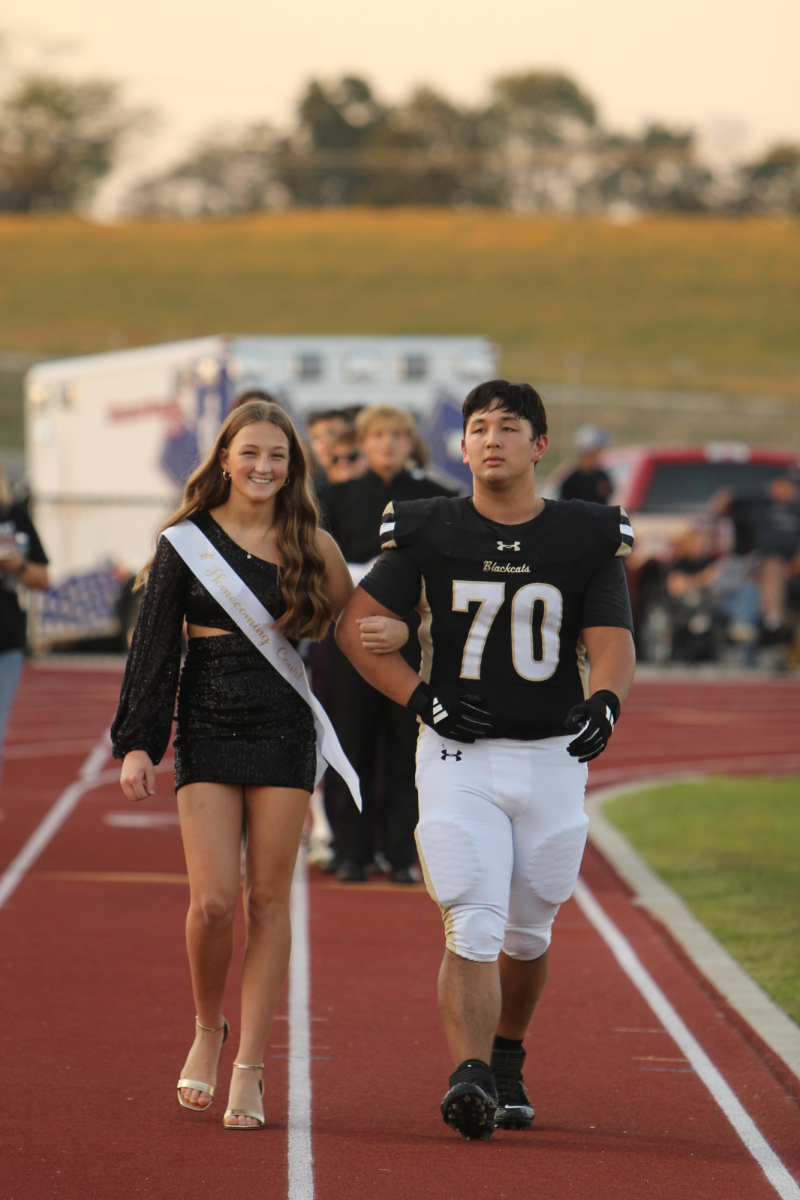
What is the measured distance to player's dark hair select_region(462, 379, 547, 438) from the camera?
461 centimetres

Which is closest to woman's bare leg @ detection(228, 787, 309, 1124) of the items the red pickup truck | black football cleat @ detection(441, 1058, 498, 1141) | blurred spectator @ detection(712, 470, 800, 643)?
black football cleat @ detection(441, 1058, 498, 1141)

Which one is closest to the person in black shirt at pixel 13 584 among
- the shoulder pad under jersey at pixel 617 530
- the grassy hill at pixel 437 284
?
the shoulder pad under jersey at pixel 617 530

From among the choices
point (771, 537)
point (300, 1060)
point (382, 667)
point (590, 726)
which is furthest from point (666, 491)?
point (590, 726)

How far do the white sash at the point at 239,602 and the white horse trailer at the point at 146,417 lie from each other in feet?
35.8

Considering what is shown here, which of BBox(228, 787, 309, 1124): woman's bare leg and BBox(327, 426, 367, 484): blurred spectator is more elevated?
BBox(327, 426, 367, 484): blurred spectator

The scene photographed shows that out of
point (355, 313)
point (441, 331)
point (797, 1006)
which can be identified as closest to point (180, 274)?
point (355, 313)

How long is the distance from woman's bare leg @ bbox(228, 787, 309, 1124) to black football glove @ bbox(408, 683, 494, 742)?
470 millimetres

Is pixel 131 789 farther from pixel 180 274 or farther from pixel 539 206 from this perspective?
pixel 539 206

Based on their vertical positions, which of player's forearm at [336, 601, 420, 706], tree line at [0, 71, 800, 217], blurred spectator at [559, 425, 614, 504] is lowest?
player's forearm at [336, 601, 420, 706]

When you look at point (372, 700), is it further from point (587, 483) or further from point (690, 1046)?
point (587, 483)

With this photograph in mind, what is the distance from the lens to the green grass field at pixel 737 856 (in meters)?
7.04

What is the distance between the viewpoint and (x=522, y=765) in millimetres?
4520

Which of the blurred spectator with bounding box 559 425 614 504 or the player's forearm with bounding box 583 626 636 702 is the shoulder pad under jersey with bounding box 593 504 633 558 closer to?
the player's forearm with bounding box 583 626 636 702

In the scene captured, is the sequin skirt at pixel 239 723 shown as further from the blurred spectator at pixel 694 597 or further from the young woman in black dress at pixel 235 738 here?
the blurred spectator at pixel 694 597
